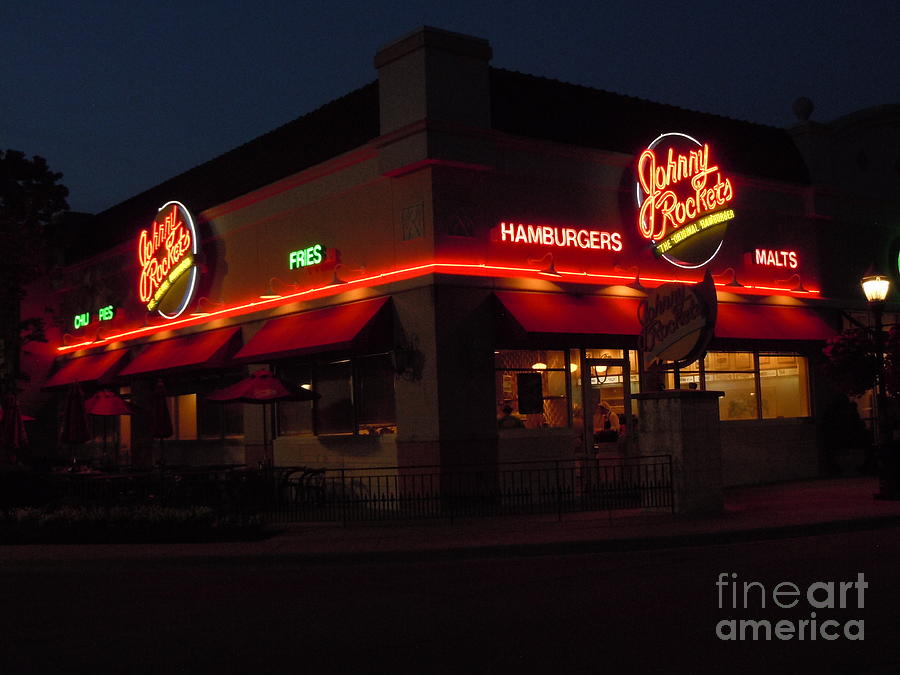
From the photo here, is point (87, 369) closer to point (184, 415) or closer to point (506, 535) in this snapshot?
point (184, 415)

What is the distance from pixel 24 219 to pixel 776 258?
21147 millimetres

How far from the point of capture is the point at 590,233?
73.6ft

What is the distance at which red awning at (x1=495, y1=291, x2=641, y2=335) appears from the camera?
20.3m

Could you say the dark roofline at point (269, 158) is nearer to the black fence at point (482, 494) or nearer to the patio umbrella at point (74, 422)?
the patio umbrella at point (74, 422)

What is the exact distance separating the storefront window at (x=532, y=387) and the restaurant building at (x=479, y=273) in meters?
0.04

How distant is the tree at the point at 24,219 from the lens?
98.7 ft

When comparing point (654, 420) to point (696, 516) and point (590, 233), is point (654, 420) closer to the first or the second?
point (696, 516)

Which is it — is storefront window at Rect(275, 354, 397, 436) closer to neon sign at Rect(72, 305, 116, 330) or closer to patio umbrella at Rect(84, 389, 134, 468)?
patio umbrella at Rect(84, 389, 134, 468)

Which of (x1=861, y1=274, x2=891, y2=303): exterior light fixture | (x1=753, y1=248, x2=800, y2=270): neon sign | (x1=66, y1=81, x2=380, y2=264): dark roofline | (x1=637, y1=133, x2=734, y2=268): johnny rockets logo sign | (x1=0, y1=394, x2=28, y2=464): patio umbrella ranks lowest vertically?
(x1=0, y1=394, x2=28, y2=464): patio umbrella

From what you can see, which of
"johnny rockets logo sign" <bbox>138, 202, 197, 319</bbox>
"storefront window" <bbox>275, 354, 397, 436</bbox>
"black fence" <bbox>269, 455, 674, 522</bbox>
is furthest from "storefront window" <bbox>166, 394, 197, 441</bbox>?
"black fence" <bbox>269, 455, 674, 522</bbox>

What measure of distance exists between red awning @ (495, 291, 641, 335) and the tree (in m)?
15.0

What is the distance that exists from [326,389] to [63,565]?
8984 millimetres

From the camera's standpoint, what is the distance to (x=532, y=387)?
21188 mm

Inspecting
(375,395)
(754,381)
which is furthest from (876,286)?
(375,395)
